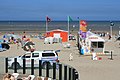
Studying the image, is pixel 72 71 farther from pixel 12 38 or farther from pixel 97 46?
pixel 12 38

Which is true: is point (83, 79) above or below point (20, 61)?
below

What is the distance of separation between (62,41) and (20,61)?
36.5 m

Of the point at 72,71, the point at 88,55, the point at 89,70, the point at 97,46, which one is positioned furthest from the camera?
the point at 97,46

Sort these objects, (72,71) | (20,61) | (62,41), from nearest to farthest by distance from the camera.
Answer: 1. (72,71)
2. (20,61)
3. (62,41)

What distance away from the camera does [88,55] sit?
3362 cm

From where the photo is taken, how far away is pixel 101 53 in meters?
34.6

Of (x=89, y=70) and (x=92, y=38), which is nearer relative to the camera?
(x=89, y=70)

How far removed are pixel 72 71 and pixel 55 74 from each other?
60.2 inches

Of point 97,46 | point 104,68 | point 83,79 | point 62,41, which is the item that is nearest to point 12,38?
point 62,41

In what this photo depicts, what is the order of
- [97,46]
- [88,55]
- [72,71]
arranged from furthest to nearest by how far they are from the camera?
[97,46] → [88,55] → [72,71]

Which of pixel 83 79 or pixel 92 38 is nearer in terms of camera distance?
pixel 83 79

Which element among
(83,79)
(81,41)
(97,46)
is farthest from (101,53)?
(83,79)

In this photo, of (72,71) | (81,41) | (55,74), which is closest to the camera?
(72,71)

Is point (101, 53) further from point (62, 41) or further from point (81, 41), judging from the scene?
point (62, 41)
